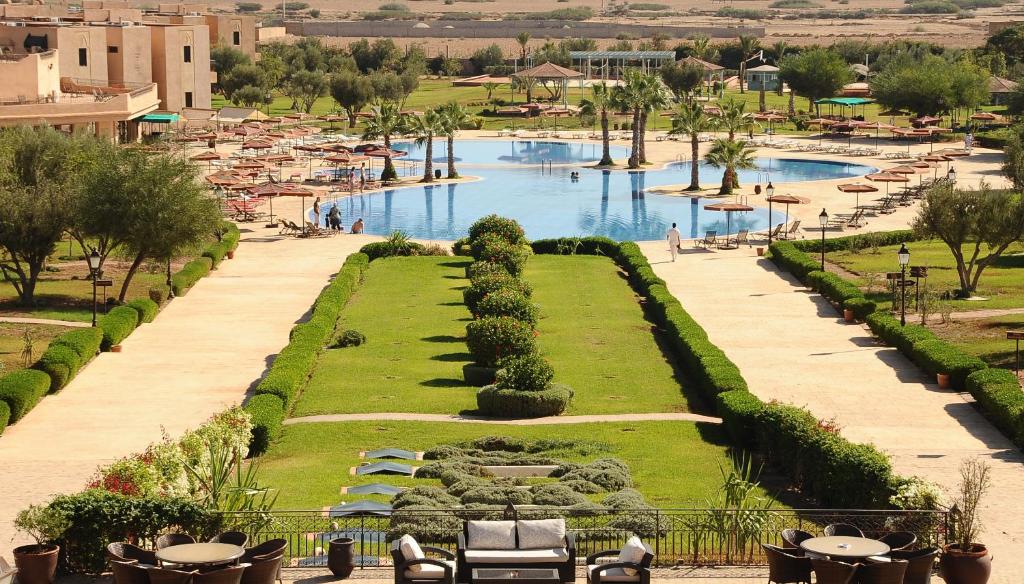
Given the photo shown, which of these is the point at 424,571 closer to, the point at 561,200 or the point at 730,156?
the point at 730,156

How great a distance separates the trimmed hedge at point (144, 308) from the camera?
40.5 meters

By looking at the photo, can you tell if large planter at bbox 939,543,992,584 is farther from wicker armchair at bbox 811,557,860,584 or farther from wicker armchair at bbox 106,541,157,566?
wicker armchair at bbox 106,541,157,566

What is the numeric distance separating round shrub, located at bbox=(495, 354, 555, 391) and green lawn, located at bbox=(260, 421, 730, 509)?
1.67m

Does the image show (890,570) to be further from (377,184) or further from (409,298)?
(377,184)

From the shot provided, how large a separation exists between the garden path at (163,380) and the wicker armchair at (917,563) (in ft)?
39.1

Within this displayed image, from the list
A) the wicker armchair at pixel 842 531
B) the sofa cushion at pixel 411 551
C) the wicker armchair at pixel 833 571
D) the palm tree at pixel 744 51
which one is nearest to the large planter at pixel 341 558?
the sofa cushion at pixel 411 551

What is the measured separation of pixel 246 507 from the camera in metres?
20.7

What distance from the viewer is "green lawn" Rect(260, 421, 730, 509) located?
24500 millimetres

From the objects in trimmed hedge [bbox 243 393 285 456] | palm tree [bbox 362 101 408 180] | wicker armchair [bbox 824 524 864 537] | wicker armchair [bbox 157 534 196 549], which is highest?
palm tree [bbox 362 101 408 180]

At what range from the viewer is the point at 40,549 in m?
18.4

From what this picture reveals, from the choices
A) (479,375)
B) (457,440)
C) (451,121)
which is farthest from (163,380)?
(451,121)

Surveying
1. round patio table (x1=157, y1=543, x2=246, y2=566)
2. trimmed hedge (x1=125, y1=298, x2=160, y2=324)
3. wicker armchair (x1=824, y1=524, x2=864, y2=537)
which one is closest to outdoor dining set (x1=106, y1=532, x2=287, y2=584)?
round patio table (x1=157, y1=543, x2=246, y2=566)

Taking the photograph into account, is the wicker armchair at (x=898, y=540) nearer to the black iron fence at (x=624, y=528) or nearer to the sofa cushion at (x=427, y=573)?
the black iron fence at (x=624, y=528)

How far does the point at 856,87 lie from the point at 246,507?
3981 inches
